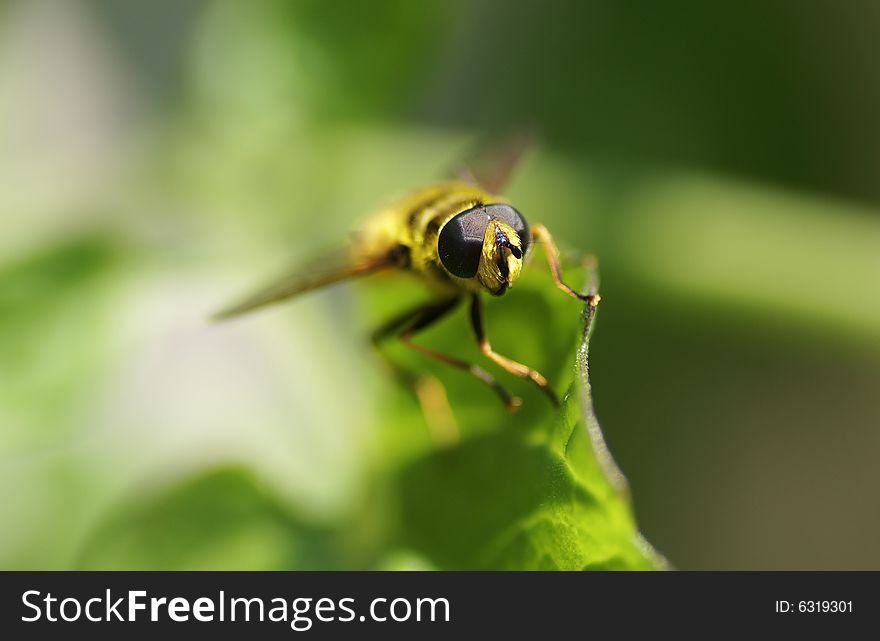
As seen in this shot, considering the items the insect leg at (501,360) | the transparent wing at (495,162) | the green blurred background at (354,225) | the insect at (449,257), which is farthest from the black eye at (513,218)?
the green blurred background at (354,225)

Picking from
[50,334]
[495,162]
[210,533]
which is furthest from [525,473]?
[50,334]

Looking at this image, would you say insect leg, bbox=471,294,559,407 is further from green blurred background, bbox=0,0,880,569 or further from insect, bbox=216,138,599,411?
green blurred background, bbox=0,0,880,569

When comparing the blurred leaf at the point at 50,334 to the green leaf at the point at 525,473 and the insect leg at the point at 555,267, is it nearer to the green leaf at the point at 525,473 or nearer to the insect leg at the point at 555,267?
the green leaf at the point at 525,473

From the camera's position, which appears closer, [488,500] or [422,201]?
[488,500]
